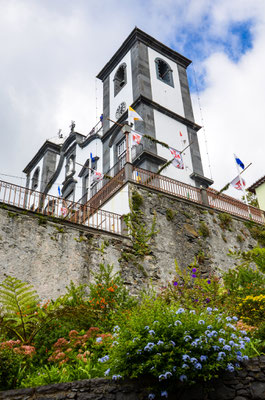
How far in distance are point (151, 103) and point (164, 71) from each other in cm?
409

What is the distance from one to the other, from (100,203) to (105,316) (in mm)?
6755

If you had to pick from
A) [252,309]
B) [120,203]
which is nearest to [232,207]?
[120,203]

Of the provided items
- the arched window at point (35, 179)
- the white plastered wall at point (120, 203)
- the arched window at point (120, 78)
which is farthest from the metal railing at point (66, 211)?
the arched window at point (35, 179)

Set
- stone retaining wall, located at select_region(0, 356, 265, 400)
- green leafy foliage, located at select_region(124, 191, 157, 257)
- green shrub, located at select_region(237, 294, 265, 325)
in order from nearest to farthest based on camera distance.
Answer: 1. stone retaining wall, located at select_region(0, 356, 265, 400)
2. green shrub, located at select_region(237, 294, 265, 325)
3. green leafy foliage, located at select_region(124, 191, 157, 257)

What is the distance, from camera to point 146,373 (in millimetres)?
5793

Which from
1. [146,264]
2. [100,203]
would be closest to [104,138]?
[100,203]

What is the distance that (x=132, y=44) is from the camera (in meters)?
23.5

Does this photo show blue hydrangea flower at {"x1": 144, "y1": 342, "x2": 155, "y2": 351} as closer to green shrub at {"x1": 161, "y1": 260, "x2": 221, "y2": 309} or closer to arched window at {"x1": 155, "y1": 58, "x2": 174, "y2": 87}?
green shrub at {"x1": 161, "y1": 260, "x2": 221, "y2": 309}

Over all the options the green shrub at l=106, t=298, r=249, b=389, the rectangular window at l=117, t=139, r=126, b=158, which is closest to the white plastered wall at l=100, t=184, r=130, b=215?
the rectangular window at l=117, t=139, r=126, b=158

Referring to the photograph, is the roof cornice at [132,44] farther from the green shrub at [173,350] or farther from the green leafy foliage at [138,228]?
the green shrub at [173,350]

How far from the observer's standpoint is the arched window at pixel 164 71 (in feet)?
76.4

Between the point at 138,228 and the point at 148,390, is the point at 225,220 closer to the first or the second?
the point at 138,228

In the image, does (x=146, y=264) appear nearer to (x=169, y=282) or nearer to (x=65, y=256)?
(x=169, y=282)

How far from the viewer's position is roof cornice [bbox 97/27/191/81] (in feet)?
76.5
